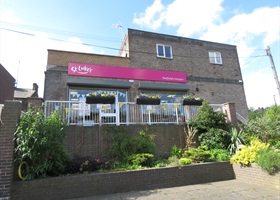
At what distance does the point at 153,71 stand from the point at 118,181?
8.98 m

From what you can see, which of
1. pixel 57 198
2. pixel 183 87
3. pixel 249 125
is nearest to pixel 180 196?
pixel 57 198

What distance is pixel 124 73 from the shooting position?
1245cm

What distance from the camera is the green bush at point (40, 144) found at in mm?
5188

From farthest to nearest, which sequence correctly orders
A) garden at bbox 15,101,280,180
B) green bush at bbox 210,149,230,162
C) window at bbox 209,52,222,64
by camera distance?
window at bbox 209,52,222,64, green bush at bbox 210,149,230,162, garden at bbox 15,101,280,180

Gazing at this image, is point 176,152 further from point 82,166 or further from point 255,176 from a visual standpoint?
point 82,166

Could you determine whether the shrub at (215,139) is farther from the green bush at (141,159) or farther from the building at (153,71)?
the building at (153,71)

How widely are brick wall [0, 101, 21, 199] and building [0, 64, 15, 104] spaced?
16.7m

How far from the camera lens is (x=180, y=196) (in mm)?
5191

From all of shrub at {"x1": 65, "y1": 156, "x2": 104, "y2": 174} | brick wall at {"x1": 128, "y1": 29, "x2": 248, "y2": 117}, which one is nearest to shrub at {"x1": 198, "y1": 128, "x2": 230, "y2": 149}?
shrub at {"x1": 65, "y1": 156, "x2": 104, "y2": 174}

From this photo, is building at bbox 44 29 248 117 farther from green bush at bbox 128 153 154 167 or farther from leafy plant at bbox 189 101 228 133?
green bush at bbox 128 153 154 167

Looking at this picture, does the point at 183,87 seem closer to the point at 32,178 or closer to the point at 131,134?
the point at 131,134

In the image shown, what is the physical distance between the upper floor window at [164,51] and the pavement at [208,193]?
10273 millimetres

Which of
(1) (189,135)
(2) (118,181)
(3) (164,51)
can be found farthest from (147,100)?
(3) (164,51)

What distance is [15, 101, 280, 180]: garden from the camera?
5.33m
